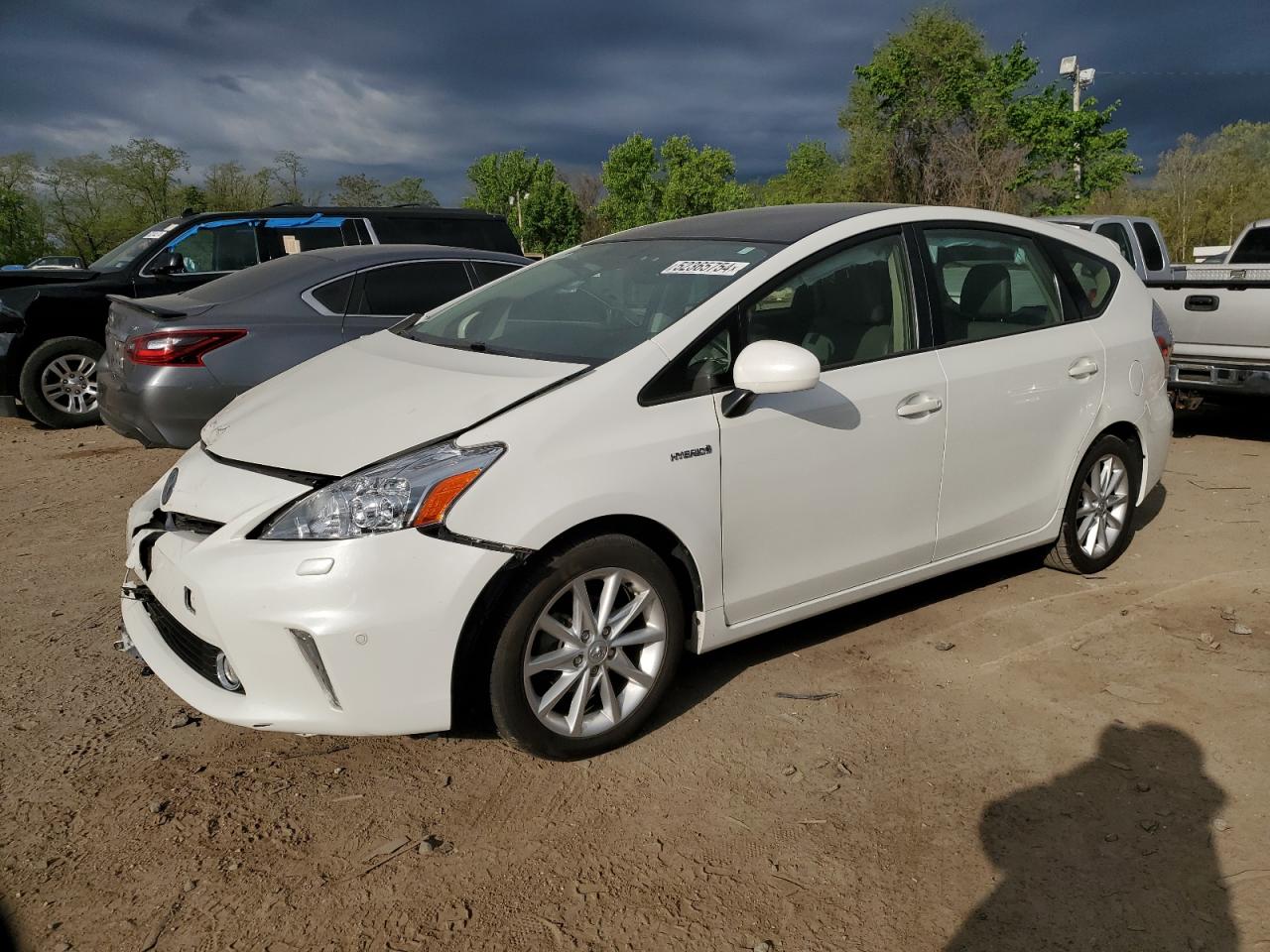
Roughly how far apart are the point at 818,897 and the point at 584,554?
111cm

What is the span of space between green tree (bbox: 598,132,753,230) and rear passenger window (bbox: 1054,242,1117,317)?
69.1 m

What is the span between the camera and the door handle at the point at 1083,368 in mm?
4289

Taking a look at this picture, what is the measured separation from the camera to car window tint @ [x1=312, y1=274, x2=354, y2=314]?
6395mm

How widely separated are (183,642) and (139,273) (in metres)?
7.37

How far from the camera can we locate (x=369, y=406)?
3.20m

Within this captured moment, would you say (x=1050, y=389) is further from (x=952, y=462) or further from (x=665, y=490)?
(x=665, y=490)

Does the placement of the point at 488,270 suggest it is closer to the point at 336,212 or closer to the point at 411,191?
the point at 336,212

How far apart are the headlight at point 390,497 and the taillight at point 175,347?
3488mm

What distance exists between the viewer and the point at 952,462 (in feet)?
12.7

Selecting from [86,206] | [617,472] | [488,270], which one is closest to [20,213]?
[86,206]

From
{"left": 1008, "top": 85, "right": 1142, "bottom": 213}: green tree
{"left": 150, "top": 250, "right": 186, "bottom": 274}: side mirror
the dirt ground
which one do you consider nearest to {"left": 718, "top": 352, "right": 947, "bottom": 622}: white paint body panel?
the dirt ground

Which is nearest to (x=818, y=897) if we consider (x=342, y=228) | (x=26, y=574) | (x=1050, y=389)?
(x=1050, y=389)

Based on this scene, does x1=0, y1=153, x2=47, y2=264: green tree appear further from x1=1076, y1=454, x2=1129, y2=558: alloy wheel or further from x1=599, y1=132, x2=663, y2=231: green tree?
x1=1076, y1=454, x2=1129, y2=558: alloy wheel

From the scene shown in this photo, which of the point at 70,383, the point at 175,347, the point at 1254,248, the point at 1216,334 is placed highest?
the point at 1254,248
